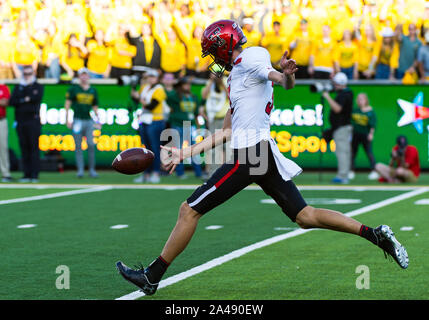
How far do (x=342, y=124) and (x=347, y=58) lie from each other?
119 inches

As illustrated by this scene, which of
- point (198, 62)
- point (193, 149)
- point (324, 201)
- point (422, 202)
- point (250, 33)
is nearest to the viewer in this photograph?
point (193, 149)

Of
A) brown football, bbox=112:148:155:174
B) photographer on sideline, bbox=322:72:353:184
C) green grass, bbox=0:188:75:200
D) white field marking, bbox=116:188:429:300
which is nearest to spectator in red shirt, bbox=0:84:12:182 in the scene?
green grass, bbox=0:188:75:200

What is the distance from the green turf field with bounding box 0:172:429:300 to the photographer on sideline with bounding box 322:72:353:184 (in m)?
1.88

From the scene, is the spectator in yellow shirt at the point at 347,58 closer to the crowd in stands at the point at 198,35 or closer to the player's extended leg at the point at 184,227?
the crowd in stands at the point at 198,35

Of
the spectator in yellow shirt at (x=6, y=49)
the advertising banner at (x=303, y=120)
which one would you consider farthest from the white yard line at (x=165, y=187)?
the spectator in yellow shirt at (x=6, y=49)

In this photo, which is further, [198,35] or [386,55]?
[198,35]

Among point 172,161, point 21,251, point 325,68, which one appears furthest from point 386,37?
point 172,161

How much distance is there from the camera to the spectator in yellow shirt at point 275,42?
20438 millimetres

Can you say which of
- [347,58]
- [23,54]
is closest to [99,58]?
[23,54]

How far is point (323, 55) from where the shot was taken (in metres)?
20.3

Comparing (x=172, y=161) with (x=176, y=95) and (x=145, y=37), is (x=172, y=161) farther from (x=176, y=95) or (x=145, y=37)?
(x=145, y=37)

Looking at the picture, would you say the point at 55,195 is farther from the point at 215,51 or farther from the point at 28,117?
the point at 215,51

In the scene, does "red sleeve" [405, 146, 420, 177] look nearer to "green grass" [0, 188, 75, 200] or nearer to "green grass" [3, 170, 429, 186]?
"green grass" [3, 170, 429, 186]
